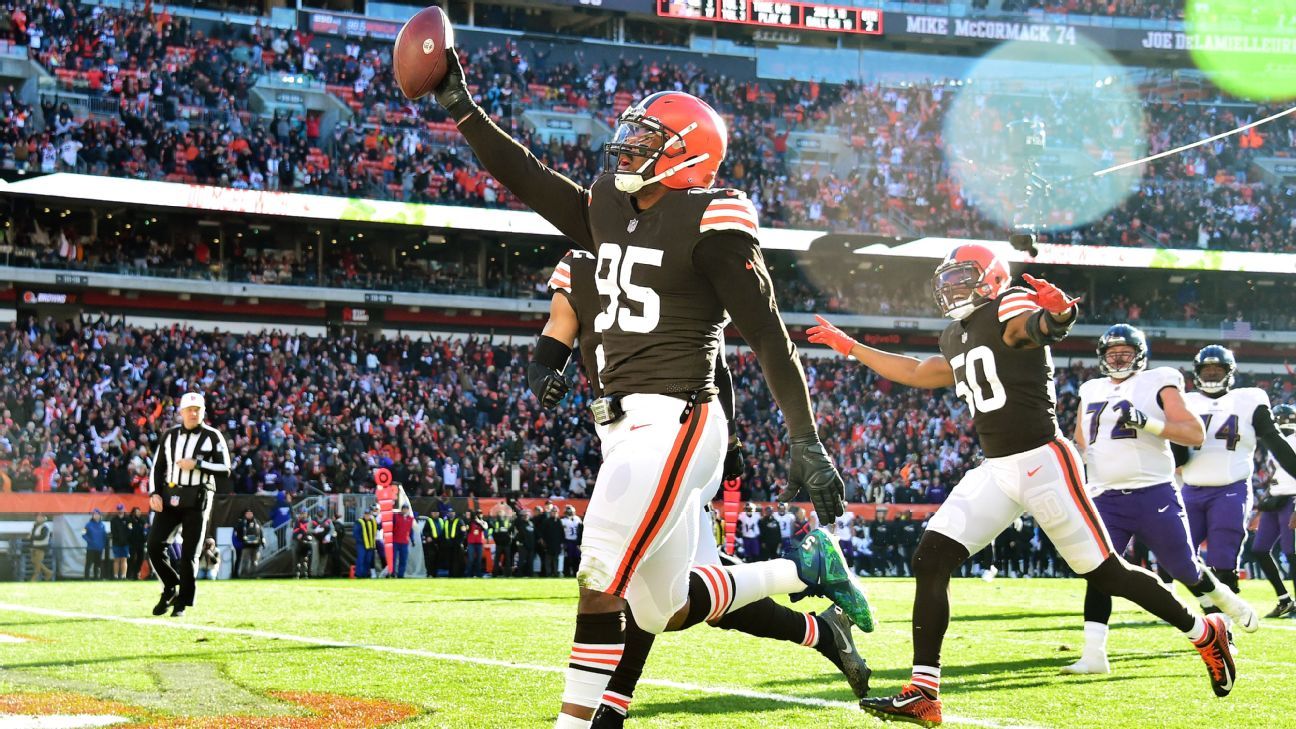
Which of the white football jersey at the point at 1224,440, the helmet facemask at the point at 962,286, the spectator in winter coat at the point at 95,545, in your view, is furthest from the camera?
the spectator in winter coat at the point at 95,545

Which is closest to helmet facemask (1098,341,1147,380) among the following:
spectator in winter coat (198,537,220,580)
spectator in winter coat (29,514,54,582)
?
spectator in winter coat (198,537,220,580)

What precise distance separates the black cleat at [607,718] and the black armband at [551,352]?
6.12ft

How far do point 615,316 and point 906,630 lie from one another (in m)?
6.59

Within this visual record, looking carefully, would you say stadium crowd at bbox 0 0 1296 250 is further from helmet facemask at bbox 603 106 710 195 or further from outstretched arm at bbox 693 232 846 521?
outstretched arm at bbox 693 232 846 521

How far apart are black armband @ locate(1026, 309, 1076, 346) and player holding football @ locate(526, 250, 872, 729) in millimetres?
1359

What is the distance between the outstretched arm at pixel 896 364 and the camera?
667cm

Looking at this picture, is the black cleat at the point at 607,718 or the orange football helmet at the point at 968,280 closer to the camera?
the black cleat at the point at 607,718

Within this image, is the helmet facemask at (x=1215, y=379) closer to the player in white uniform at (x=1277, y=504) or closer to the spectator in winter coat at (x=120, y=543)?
the player in white uniform at (x=1277, y=504)

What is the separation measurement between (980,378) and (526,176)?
265cm

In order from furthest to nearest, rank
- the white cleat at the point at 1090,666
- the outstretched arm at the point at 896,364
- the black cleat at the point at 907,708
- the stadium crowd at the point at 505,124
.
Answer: the stadium crowd at the point at 505,124
the white cleat at the point at 1090,666
the outstretched arm at the point at 896,364
the black cleat at the point at 907,708

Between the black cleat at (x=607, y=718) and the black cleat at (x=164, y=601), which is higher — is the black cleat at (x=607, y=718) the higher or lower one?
the higher one

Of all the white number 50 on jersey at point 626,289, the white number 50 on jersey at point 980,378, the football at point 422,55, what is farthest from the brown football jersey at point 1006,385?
the football at point 422,55

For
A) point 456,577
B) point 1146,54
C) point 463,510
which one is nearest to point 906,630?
point 456,577

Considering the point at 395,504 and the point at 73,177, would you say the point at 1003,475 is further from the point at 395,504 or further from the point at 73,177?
the point at 73,177
